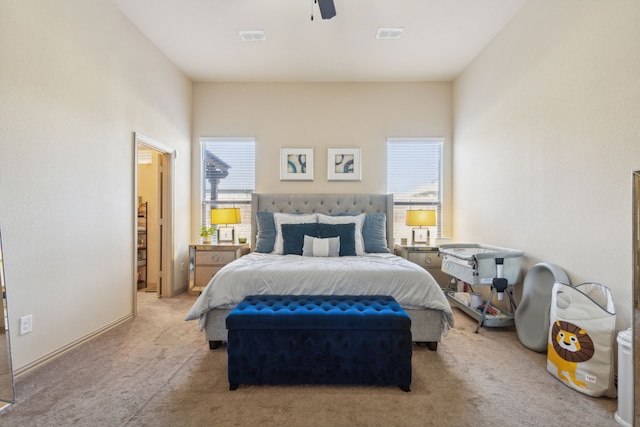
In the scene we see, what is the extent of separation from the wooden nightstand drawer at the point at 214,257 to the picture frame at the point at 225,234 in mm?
394

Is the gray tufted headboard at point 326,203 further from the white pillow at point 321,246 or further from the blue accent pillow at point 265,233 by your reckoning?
the white pillow at point 321,246

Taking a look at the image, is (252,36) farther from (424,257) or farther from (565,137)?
(424,257)

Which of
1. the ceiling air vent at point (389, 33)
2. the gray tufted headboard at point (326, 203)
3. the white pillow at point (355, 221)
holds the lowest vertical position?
the white pillow at point (355, 221)

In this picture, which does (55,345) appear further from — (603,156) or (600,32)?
(600,32)

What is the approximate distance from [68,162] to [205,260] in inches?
82.9

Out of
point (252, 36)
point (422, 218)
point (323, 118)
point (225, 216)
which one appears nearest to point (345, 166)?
point (323, 118)

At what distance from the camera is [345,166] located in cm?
469

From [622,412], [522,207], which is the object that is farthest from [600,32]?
[622,412]

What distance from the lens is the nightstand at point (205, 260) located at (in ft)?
14.0

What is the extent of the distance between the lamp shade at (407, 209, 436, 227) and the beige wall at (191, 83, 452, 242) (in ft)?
2.06

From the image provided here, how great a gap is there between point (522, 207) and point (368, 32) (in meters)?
2.50

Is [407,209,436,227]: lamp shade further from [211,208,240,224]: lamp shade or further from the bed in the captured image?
[211,208,240,224]: lamp shade

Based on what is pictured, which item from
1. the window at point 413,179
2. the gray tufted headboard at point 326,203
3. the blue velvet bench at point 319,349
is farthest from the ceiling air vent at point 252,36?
the blue velvet bench at point 319,349

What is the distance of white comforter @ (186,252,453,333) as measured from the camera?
2568mm
